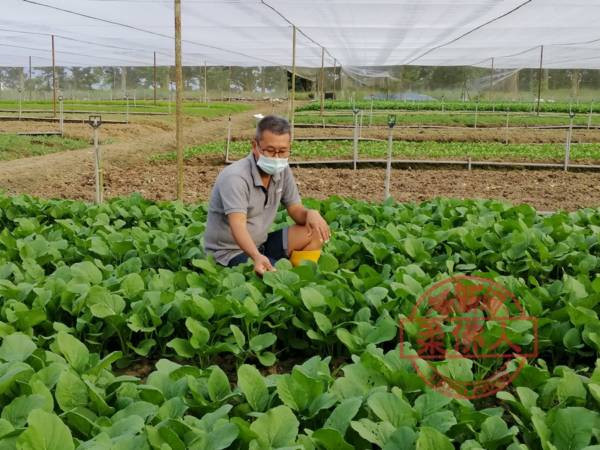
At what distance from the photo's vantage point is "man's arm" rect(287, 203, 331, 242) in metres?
4.44

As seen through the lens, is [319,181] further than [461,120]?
No

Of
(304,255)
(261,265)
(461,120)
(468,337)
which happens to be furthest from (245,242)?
(461,120)

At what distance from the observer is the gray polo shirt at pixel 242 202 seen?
14.1ft

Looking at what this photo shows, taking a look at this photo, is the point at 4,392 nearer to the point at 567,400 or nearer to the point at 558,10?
the point at 567,400

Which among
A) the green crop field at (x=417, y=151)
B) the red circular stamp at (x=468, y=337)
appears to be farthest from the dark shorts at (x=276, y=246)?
the green crop field at (x=417, y=151)

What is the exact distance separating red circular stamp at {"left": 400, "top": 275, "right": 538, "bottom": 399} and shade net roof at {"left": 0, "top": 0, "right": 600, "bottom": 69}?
352 inches

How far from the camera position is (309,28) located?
1688 centimetres

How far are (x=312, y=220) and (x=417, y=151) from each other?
10426mm

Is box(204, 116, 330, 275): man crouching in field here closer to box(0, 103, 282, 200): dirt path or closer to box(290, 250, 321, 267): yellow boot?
box(290, 250, 321, 267): yellow boot

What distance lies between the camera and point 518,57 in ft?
93.5

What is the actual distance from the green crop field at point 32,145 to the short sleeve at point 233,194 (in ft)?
36.0

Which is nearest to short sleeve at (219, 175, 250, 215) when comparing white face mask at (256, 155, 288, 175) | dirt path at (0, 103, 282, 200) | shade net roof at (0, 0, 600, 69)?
white face mask at (256, 155, 288, 175)

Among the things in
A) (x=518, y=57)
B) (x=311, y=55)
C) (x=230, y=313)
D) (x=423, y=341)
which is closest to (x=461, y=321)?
(x=423, y=341)

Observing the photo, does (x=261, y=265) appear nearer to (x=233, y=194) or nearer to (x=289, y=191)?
(x=233, y=194)
